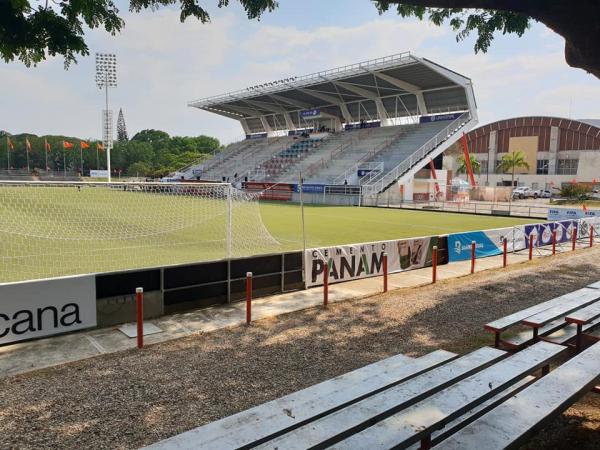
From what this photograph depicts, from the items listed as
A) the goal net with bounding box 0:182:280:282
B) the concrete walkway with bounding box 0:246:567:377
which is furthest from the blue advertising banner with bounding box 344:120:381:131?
the concrete walkway with bounding box 0:246:567:377

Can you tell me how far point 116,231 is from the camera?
2130 centimetres

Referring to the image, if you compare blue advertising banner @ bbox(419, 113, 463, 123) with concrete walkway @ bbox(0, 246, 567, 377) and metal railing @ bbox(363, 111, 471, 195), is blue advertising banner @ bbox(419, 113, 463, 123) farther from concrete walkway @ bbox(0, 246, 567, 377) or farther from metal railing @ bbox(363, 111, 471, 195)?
concrete walkway @ bbox(0, 246, 567, 377)

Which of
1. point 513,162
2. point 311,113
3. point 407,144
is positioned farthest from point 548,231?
point 513,162

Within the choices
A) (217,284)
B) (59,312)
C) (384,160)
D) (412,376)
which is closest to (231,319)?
(217,284)

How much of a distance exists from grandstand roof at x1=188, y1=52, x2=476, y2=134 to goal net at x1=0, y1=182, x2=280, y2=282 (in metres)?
26.5

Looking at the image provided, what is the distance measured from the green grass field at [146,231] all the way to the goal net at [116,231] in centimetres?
3

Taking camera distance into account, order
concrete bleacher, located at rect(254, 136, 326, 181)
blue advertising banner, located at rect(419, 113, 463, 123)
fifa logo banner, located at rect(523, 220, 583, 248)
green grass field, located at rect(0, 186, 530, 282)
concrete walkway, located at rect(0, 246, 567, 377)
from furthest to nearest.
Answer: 1. concrete bleacher, located at rect(254, 136, 326, 181)
2. blue advertising banner, located at rect(419, 113, 463, 123)
3. fifa logo banner, located at rect(523, 220, 583, 248)
4. green grass field, located at rect(0, 186, 530, 282)
5. concrete walkway, located at rect(0, 246, 567, 377)

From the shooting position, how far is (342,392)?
4090mm

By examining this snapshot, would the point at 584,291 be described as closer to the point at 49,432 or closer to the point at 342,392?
the point at 342,392

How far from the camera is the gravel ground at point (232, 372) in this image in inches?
188

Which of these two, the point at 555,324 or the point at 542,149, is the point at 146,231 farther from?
the point at 542,149

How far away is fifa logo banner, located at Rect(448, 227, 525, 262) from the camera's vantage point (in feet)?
51.1

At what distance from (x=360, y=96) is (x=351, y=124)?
273 inches

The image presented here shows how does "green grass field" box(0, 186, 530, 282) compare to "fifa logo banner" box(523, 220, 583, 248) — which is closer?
"green grass field" box(0, 186, 530, 282)
